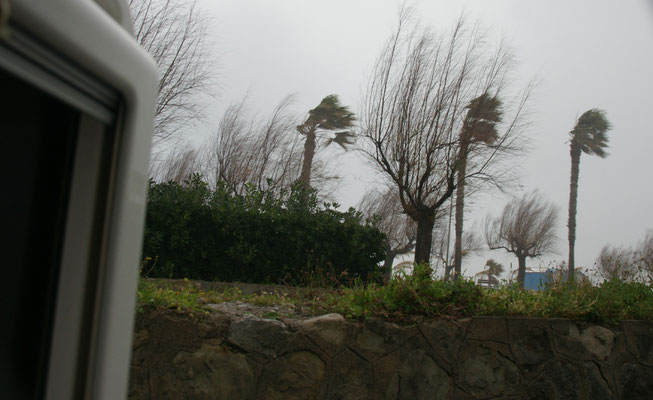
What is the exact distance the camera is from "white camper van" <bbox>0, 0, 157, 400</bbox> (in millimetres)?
1073

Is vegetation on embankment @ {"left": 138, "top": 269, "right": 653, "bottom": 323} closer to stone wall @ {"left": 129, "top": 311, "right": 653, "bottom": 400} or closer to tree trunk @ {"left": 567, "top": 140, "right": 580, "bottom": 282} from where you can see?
stone wall @ {"left": 129, "top": 311, "right": 653, "bottom": 400}

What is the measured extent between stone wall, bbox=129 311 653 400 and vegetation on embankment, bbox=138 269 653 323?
15cm

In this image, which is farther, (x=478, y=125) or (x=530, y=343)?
(x=478, y=125)

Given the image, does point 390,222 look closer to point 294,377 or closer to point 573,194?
point 573,194

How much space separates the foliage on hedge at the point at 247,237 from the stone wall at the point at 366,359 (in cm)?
367

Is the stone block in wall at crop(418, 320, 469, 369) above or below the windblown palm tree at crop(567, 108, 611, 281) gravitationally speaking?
below

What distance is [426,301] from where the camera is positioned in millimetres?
4594

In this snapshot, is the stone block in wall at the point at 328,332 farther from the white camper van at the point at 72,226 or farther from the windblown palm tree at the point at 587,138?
the windblown palm tree at the point at 587,138

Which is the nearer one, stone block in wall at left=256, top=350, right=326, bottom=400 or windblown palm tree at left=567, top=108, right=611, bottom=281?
stone block in wall at left=256, top=350, right=326, bottom=400

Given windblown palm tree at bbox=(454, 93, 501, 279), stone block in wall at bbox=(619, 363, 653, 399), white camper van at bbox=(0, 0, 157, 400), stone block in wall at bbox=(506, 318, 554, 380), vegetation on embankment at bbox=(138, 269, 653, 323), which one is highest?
windblown palm tree at bbox=(454, 93, 501, 279)

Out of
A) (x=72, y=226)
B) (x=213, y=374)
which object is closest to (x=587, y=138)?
(x=213, y=374)

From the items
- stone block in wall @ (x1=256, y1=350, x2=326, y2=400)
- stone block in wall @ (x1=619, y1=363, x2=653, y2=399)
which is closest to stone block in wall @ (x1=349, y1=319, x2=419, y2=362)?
stone block in wall @ (x1=256, y1=350, x2=326, y2=400)

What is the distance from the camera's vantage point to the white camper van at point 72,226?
107cm

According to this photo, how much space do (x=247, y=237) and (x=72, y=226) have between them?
7195 millimetres
